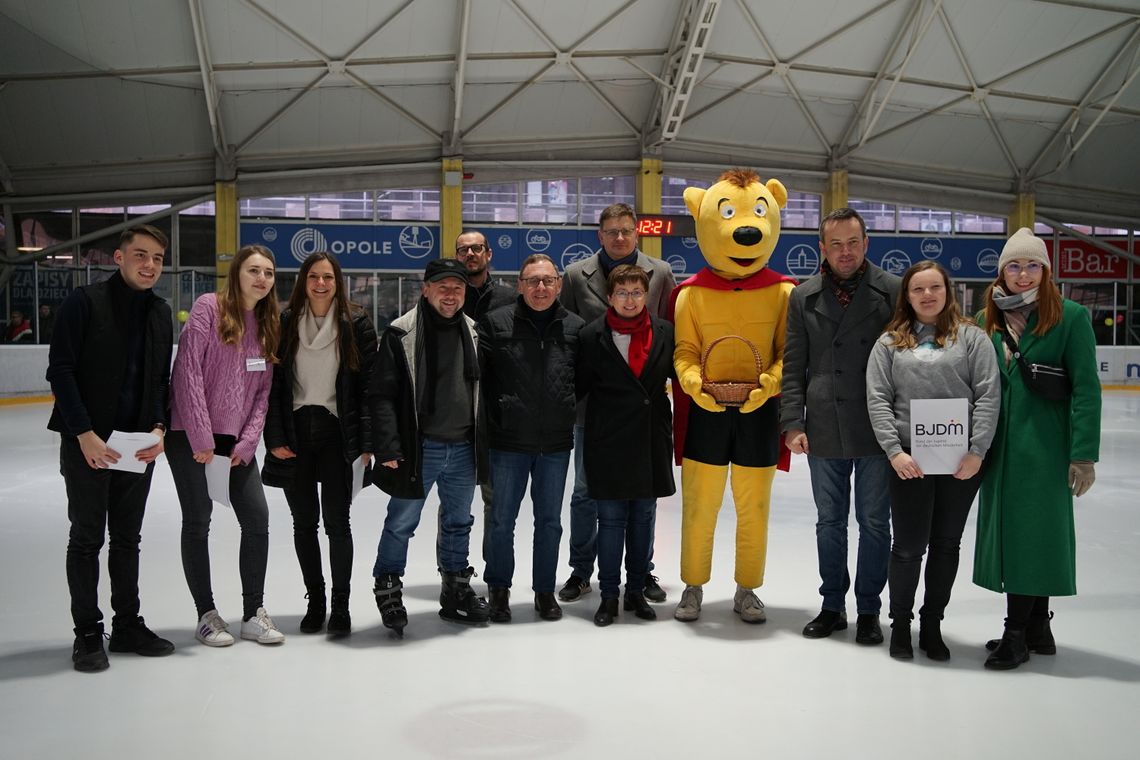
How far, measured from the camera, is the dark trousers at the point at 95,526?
12.1ft

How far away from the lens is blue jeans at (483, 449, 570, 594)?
4484mm

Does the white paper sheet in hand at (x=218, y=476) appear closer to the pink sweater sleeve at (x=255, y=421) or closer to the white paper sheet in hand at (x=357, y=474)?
the pink sweater sleeve at (x=255, y=421)

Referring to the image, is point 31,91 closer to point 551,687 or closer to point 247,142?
point 247,142

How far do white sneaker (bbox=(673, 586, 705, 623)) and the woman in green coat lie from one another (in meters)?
1.23

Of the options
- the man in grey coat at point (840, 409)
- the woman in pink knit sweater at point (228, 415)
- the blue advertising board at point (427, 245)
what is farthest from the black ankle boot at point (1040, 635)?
the blue advertising board at point (427, 245)

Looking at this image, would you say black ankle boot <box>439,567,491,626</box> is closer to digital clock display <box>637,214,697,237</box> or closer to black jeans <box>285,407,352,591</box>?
black jeans <box>285,407,352,591</box>

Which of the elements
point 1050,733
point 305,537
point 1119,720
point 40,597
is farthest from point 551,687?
point 40,597

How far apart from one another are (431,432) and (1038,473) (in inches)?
95.5

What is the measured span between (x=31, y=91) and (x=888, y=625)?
17.4 meters

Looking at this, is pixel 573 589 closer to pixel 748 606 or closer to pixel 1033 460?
pixel 748 606

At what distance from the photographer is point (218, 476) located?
3939 millimetres

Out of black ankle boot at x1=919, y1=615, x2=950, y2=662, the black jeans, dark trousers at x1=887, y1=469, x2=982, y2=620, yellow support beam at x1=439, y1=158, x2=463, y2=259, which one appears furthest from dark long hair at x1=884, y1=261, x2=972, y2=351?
yellow support beam at x1=439, y1=158, x2=463, y2=259

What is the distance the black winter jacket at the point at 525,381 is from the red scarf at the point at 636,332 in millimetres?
262

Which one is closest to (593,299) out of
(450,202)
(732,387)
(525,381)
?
(525,381)
